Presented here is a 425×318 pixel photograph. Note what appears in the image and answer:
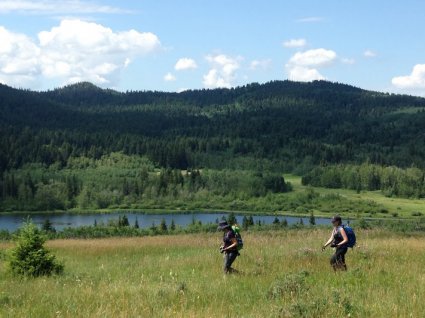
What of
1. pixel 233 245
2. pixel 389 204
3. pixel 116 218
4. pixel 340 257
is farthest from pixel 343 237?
pixel 389 204

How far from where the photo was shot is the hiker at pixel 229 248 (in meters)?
15.5

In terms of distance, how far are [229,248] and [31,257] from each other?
5931 mm

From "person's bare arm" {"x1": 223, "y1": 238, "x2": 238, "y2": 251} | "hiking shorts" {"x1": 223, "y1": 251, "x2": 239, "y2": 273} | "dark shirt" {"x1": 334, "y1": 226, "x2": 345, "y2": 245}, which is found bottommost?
"hiking shorts" {"x1": 223, "y1": 251, "x2": 239, "y2": 273}

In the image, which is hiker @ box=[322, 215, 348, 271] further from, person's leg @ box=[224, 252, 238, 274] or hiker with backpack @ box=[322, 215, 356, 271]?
person's leg @ box=[224, 252, 238, 274]

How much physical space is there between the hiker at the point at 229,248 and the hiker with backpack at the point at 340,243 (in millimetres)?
2504

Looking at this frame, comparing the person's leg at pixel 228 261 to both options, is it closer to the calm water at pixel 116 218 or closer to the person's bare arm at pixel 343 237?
the person's bare arm at pixel 343 237

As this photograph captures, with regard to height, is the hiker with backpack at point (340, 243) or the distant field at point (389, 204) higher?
the hiker with backpack at point (340, 243)

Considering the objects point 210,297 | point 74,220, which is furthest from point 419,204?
point 210,297

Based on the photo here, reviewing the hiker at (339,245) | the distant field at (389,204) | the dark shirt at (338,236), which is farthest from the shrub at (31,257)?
the distant field at (389,204)

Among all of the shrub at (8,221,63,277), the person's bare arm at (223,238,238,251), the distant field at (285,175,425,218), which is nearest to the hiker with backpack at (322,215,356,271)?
the person's bare arm at (223,238,238,251)

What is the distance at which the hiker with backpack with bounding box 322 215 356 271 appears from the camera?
15039 millimetres

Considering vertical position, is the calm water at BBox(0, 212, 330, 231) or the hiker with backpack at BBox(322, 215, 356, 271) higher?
the hiker with backpack at BBox(322, 215, 356, 271)

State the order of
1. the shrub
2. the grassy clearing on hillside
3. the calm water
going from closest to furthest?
the grassy clearing on hillside, the shrub, the calm water

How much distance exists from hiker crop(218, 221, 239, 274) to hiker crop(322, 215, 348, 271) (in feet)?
8.22
